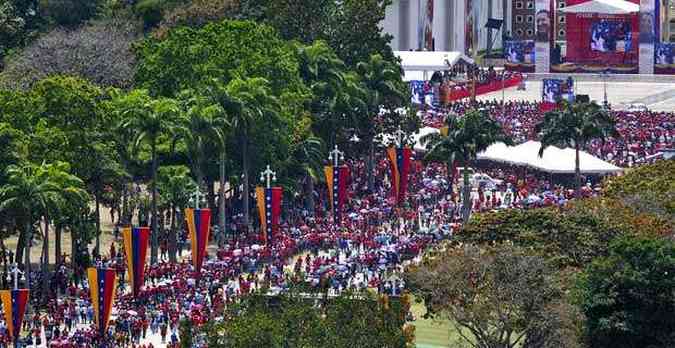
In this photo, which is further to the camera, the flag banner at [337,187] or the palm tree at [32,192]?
the flag banner at [337,187]

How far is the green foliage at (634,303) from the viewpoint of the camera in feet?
268

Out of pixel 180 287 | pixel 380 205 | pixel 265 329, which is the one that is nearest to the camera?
pixel 265 329

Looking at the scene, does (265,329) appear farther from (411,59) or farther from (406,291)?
(411,59)

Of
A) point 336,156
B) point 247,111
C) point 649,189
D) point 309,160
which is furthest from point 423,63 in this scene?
point 649,189

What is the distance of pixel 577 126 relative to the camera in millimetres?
126688

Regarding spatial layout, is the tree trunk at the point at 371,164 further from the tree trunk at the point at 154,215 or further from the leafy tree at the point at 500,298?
the leafy tree at the point at 500,298

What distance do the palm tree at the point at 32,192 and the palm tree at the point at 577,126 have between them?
34134 mm

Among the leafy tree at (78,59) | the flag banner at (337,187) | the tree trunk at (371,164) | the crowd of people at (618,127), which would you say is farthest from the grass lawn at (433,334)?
the leafy tree at (78,59)

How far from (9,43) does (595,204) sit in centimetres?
6724

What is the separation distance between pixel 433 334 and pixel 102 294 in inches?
507

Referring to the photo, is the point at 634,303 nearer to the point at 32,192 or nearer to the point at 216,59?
the point at 32,192

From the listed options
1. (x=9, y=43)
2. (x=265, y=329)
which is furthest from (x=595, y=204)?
(x=9, y=43)

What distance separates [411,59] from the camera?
185m

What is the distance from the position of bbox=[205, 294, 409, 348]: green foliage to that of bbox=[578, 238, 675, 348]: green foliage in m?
6.34
